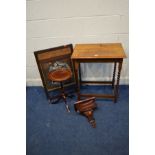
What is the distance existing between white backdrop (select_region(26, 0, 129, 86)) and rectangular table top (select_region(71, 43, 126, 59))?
17 centimetres

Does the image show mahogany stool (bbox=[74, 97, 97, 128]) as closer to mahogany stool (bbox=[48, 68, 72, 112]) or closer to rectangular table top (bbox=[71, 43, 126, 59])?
mahogany stool (bbox=[48, 68, 72, 112])

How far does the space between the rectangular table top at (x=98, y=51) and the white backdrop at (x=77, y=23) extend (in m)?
0.17

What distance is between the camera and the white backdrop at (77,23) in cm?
235

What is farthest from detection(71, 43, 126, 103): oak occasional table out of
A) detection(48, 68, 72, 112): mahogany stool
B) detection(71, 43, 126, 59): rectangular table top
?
detection(48, 68, 72, 112): mahogany stool

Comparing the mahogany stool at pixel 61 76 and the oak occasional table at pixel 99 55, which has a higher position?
the oak occasional table at pixel 99 55

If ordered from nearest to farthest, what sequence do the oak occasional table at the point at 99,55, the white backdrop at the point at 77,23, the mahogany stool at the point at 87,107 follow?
1. the oak occasional table at the point at 99,55
2. the mahogany stool at the point at 87,107
3. the white backdrop at the point at 77,23

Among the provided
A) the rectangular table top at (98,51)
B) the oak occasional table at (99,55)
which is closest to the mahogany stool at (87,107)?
the oak occasional table at (99,55)

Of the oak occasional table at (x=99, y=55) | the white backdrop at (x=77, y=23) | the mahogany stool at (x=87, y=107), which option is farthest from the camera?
the white backdrop at (x=77, y=23)

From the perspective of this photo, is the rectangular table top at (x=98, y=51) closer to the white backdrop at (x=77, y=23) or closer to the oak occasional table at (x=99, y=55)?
the oak occasional table at (x=99, y=55)

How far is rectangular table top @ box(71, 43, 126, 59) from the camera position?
2031 millimetres
